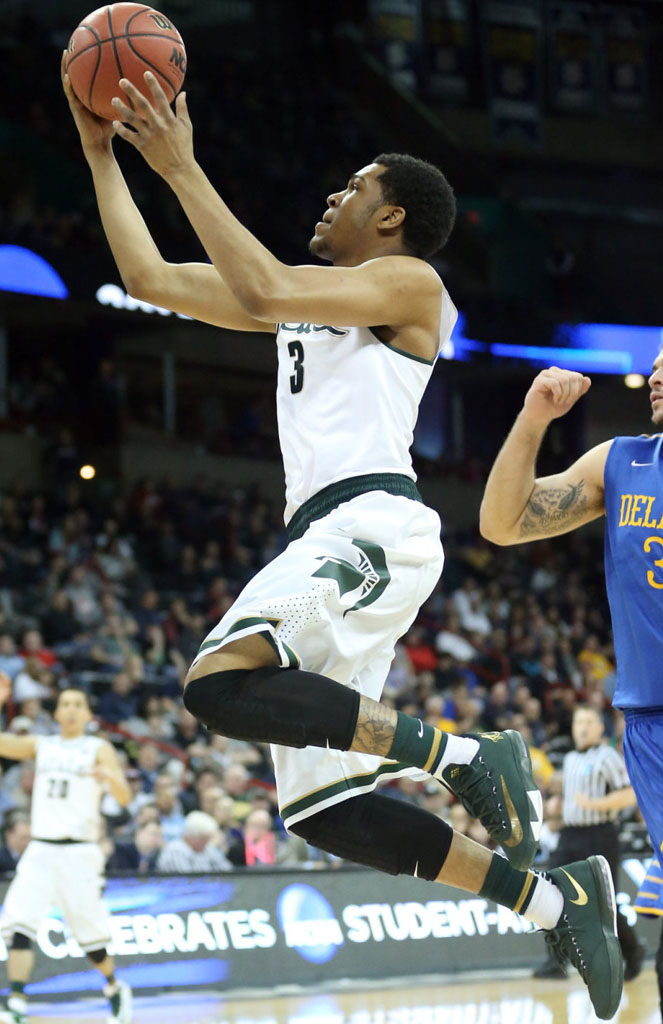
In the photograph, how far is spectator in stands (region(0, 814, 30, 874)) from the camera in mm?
10211

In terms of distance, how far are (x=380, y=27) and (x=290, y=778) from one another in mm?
21021

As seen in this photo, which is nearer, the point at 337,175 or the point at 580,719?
the point at 580,719

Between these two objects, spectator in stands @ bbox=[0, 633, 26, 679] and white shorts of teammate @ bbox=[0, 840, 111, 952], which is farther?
spectator in stands @ bbox=[0, 633, 26, 679]

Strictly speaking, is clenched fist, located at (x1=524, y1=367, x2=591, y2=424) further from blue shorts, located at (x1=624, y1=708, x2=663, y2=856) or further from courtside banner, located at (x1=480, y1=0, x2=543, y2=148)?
courtside banner, located at (x1=480, y1=0, x2=543, y2=148)

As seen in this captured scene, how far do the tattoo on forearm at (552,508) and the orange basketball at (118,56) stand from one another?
1750 millimetres

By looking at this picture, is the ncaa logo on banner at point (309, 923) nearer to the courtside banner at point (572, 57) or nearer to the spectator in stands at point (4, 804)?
the spectator in stands at point (4, 804)

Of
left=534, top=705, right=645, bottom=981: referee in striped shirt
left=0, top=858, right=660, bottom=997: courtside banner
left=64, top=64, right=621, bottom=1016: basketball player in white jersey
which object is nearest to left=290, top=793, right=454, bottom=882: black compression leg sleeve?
left=64, top=64, right=621, bottom=1016: basketball player in white jersey

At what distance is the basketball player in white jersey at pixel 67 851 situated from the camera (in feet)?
27.1

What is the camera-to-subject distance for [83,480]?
17.9m

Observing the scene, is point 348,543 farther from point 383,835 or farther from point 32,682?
point 32,682

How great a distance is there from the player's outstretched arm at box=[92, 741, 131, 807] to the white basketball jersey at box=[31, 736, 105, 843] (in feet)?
0.20

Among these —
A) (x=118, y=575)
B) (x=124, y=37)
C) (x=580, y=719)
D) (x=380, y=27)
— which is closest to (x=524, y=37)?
(x=380, y=27)

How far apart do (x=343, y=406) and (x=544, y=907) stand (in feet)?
5.49

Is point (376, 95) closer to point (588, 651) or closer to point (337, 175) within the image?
point (337, 175)
